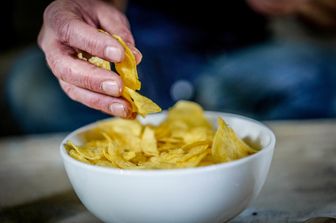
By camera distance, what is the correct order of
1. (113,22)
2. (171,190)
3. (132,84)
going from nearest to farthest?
(171,190), (132,84), (113,22)

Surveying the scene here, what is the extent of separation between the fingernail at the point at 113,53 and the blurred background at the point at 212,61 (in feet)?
2.85

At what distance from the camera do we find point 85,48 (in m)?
0.59

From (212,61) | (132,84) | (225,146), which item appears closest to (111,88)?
(132,84)

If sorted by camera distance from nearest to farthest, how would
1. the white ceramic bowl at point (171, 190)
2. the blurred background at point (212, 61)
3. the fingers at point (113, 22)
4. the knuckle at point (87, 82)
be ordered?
1. the white ceramic bowl at point (171, 190)
2. the knuckle at point (87, 82)
3. the fingers at point (113, 22)
4. the blurred background at point (212, 61)

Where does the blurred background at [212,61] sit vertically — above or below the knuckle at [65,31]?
below

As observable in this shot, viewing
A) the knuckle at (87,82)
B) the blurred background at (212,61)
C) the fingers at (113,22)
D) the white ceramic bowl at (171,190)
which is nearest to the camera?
the white ceramic bowl at (171,190)

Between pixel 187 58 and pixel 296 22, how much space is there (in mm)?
323

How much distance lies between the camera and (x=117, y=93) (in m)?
0.57

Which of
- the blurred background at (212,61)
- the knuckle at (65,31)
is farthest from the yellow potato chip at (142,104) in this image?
the blurred background at (212,61)

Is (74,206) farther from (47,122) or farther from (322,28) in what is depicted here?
(322,28)

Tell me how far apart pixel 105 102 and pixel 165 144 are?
89mm

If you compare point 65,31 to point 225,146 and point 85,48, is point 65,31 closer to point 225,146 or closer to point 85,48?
point 85,48

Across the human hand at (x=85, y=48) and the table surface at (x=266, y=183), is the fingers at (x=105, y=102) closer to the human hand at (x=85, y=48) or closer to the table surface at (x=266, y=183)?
the human hand at (x=85, y=48)

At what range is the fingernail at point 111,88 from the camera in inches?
22.1
